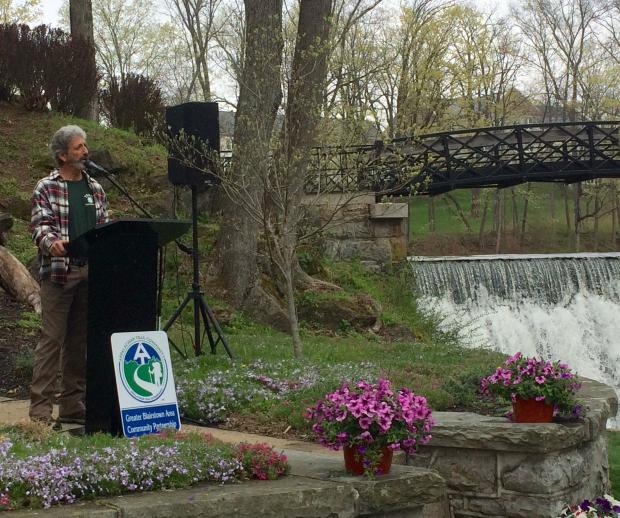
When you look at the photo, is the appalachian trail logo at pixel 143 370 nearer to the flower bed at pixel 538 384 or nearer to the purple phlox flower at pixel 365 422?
the purple phlox flower at pixel 365 422

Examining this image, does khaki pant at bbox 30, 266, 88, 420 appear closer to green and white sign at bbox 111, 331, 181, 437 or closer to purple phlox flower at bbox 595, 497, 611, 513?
green and white sign at bbox 111, 331, 181, 437

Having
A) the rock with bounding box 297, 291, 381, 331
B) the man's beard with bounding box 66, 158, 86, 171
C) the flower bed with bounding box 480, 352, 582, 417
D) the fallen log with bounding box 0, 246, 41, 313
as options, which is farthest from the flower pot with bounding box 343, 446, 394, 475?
the rock with bounding box 297, 291, 381, 331

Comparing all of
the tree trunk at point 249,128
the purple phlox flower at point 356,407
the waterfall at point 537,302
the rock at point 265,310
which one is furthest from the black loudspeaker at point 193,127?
the waterfall at point 537,302

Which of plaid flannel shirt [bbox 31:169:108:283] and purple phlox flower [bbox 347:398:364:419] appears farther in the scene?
plaid flannel shirt [bbox 31:169:108:283]

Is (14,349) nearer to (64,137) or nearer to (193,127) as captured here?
(193,127)

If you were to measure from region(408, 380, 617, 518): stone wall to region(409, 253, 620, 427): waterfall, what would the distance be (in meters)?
11.4

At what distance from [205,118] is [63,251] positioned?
3.08 metres

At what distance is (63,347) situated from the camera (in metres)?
5.80

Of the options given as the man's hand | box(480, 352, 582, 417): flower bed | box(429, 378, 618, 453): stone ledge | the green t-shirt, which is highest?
the green t-shirt

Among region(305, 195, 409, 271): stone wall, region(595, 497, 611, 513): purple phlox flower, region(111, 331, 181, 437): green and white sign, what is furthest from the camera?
region(305, 195, 409, 271): stone wall

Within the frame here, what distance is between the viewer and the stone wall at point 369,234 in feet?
62.2

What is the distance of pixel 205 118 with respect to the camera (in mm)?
8031

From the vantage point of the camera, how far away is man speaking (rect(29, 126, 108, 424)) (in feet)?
17.9

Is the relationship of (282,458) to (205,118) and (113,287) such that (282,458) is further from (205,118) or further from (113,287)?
(205,118)
